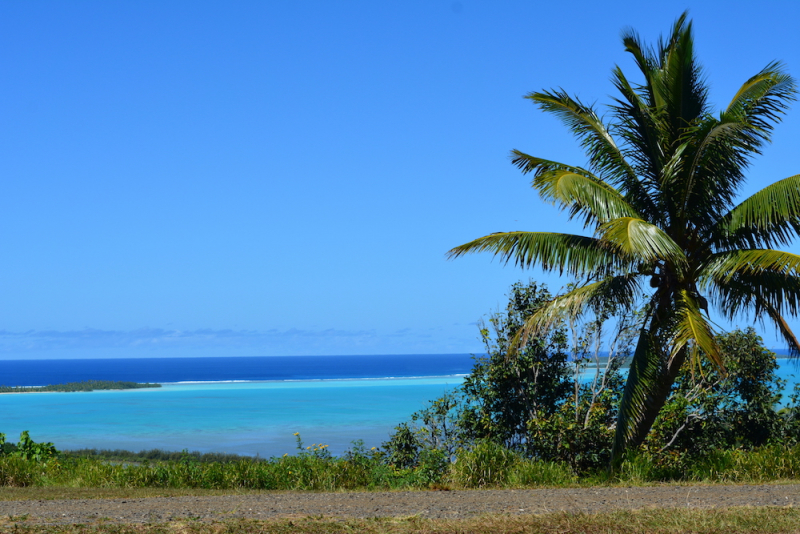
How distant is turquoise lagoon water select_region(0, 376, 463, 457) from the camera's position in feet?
120

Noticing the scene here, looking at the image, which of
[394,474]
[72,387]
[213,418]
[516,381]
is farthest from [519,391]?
[72,387]

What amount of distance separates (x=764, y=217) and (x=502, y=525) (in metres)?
5.91

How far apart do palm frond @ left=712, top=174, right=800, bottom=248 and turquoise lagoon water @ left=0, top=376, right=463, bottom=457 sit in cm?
2311

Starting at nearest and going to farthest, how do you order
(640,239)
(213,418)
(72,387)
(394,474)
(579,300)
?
(640,239) → (579,300) → (394,474) → (213,418) → (72,387)

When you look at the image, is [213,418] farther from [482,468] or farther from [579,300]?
[579,300]

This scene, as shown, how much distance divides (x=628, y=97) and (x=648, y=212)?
1.78 m

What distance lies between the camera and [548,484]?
33.6 feet

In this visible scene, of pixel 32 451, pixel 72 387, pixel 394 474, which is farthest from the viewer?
pixel 72 387

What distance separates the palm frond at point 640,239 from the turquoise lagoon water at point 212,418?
2353 centimetres

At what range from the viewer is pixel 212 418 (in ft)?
161

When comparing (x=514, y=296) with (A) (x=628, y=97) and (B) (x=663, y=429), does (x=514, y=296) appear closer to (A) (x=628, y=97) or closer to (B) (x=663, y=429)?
(B) (x=663, y=429)

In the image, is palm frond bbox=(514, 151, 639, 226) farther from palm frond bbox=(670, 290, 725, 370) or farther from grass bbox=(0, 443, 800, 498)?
A: grass bbox=(0, 443, 800, 498)

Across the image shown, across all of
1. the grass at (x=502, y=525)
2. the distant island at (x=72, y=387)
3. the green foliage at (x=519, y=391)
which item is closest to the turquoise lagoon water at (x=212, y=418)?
the distant island at (x=72, y=387)

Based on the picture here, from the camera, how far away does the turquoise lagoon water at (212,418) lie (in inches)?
1444
